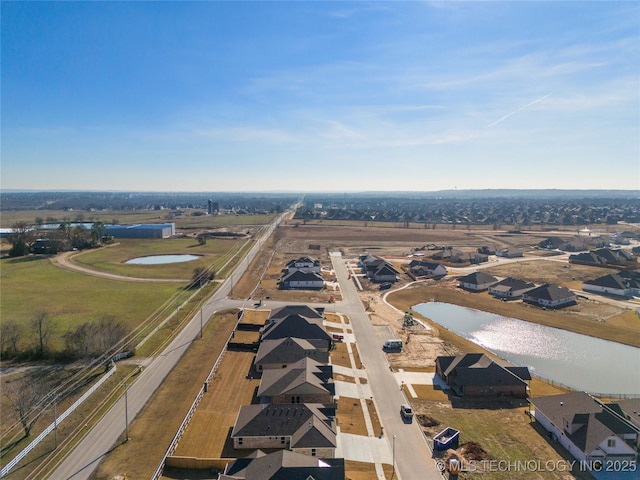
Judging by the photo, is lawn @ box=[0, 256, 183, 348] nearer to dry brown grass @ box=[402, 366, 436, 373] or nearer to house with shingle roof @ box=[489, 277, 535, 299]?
dry brown grass @ box=[402, 366, 436, 373]

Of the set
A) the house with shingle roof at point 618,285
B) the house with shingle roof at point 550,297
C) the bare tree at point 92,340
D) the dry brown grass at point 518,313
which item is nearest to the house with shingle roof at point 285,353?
the bare tree at point 92,340

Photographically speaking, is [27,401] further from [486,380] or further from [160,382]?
[486,380]

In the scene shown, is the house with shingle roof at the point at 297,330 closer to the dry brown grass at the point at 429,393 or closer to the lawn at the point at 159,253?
the dry brown grass at the point at 429,393

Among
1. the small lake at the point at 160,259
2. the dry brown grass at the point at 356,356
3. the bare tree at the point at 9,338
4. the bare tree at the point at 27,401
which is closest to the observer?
the bare tree at the point at 27,401

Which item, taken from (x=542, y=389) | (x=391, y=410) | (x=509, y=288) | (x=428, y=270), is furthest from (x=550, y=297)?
(x=391, y=410)

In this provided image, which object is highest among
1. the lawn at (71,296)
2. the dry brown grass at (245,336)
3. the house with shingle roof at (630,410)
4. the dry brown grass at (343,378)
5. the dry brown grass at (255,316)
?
the lawn at (71,296)

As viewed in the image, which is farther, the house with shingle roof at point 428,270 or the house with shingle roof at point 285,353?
the house with shingle roof at point 428,270
